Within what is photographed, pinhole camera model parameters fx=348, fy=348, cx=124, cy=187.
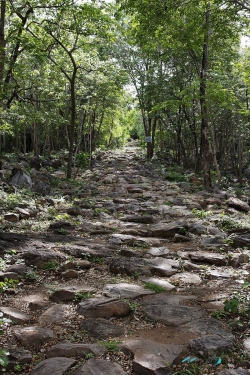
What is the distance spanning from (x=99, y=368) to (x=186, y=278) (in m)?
2.64

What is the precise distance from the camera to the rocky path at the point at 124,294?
3121 millimetres

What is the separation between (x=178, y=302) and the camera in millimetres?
4344

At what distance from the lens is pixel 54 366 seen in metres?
2.94

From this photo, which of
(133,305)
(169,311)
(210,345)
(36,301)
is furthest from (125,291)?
(210,345)

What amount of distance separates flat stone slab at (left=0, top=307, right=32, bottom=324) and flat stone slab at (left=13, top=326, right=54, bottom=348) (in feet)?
0.62

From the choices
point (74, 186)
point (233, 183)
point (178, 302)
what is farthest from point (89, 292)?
point (233, 183)

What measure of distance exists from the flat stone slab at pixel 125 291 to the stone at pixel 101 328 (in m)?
0.64

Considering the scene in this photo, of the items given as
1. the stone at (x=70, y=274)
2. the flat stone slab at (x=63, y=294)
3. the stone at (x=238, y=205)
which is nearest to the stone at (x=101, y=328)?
the flat stone slab at (x=63, y=294)

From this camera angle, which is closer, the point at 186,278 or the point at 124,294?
the point at 124,294

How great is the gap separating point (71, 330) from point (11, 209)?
571cm

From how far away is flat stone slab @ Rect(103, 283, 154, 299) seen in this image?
4488 millimetres

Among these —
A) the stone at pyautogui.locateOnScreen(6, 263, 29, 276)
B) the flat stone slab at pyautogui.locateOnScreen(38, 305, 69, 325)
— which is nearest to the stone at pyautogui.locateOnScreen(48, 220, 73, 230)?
the stone at pyautogui.locateOnScreen(6, 263, 29, 276)

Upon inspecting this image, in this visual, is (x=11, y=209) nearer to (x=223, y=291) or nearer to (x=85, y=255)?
(x=85, y=255)

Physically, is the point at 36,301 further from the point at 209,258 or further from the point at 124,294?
the point at 209,258
